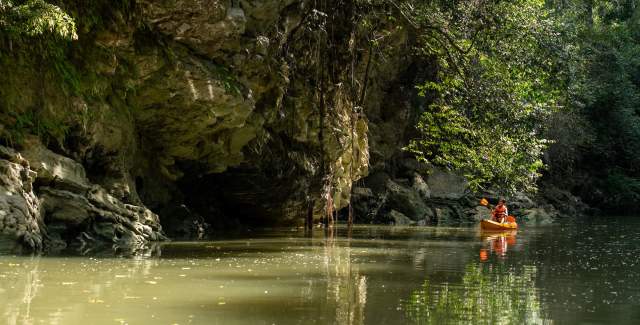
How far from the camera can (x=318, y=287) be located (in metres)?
9.89

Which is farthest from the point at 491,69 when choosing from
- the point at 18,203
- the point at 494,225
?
the point at 18,203

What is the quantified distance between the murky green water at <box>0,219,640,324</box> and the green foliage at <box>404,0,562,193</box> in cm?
745

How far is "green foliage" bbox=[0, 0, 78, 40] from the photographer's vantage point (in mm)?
12023

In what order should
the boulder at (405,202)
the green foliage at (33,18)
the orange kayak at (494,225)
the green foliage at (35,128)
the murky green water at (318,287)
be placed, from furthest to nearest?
1. the boulder at (405,202)
2. the orange kayak at (494,225)
3. the green foliage at (35,128)
4. the green foliage at (33,18)
5. the murky green water at (318,287)

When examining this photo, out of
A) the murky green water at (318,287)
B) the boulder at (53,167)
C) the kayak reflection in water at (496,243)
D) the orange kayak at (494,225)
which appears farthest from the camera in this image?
the orange kayak at (494,225)

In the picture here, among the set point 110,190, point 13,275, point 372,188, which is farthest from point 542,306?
point 372,188

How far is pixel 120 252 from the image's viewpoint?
1410 cm

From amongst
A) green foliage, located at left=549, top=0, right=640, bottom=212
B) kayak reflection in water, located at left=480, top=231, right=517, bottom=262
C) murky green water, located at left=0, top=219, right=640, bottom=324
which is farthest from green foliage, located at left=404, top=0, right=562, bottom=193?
green foliage, located at left=549, top=0, right=640, bottom=212

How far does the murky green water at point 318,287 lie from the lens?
7637mm

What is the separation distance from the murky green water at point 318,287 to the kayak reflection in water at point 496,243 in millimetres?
166

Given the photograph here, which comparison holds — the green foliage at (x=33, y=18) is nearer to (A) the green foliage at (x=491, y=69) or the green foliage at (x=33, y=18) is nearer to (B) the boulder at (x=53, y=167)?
(B) the boulder at (x=53, y=167)

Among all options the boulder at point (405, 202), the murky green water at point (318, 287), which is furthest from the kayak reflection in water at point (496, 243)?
the boulder at point (405, 202)

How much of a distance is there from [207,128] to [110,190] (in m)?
3.35

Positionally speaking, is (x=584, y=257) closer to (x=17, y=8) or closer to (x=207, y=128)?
(x=207, y=128)
